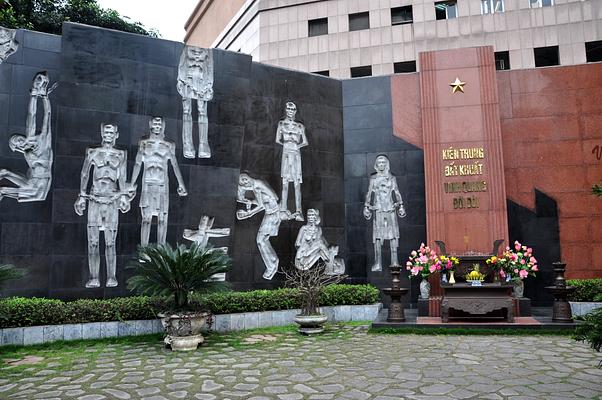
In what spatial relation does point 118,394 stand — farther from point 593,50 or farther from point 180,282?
Answer: point 593,50

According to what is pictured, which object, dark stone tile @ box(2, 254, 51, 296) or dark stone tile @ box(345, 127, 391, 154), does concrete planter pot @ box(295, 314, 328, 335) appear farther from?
dark stone tile @ box(345, 127, 391, 154)

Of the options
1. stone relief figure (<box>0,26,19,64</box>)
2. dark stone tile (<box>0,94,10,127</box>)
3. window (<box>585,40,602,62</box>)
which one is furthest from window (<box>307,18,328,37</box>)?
dark stone tile (<box>0,94,10,127</box>)

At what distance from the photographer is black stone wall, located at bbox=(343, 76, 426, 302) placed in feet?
39.7

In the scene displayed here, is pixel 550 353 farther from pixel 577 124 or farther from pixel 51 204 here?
pixel 51 204

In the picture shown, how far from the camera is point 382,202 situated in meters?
12.3

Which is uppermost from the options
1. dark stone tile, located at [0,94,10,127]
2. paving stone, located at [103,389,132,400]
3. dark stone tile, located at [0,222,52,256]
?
dark stone tile, located at [0,94,10,127]

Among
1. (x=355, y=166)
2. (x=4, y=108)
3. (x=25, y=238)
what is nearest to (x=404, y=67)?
(x=355, y=166)

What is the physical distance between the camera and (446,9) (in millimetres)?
23281

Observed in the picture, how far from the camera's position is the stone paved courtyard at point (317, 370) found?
520cm

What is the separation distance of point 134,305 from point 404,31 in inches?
769

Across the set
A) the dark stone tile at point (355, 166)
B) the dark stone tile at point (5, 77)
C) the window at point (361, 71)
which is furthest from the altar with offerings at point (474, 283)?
the window at point (361, 71)

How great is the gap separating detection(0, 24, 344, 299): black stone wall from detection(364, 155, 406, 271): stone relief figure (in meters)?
0.89

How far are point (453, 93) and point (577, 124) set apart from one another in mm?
3410

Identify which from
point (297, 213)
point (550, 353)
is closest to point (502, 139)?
point (297, 213)
